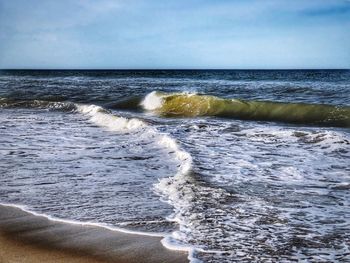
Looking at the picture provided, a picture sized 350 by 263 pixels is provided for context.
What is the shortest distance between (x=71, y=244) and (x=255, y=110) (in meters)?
15.3

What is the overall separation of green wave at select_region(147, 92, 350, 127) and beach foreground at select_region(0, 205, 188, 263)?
11572mm

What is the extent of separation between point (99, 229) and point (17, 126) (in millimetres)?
8962

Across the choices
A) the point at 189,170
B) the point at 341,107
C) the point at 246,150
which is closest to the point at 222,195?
the point at 189,170

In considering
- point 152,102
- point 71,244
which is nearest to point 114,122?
point 152,102

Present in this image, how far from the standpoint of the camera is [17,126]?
11992mm

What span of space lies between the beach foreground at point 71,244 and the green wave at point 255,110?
11.6 meters

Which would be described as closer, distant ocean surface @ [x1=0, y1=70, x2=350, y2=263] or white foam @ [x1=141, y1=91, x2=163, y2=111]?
distant ocean surface @ [x1=0, y1=70, x2=350, y2=263]

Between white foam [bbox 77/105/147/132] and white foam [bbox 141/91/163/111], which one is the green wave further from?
white foam [bbox 77/105/147/132]

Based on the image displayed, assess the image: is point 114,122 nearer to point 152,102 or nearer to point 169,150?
point 169,150

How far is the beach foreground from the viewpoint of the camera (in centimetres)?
322

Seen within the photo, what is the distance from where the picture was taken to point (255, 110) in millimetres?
18062

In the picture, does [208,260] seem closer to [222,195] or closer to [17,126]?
[222,195]

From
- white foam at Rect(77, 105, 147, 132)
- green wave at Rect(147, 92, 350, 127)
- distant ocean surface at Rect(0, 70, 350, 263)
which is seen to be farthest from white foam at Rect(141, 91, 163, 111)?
distant ocean surface at Rect(0, 70, 350, 263)

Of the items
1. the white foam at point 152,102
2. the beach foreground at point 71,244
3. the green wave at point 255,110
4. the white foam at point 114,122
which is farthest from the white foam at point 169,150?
the green wave at point 255,110
